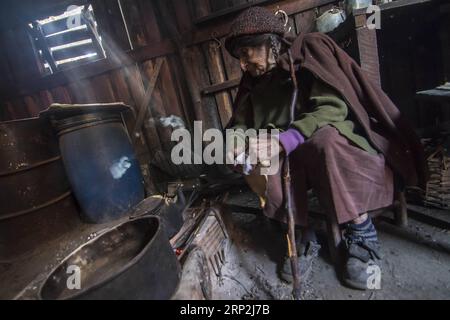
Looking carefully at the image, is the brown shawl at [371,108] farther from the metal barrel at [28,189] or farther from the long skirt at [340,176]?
the metal barrel at [28,189]

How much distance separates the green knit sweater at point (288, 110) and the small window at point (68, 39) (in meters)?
2.85

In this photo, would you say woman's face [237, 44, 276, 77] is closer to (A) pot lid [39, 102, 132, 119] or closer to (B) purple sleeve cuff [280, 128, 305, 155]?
(B) purple sleeve cuff [280, 128, 305, 155]

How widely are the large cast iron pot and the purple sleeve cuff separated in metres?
0.74

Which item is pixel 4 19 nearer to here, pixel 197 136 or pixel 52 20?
pixel 52 20

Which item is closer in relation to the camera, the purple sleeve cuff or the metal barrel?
the purple sleeve cuff

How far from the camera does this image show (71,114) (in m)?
2.60

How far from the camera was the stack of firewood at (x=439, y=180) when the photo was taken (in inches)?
73.4

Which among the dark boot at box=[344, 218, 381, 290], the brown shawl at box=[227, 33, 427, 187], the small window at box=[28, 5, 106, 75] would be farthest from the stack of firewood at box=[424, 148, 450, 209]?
the small window at box=[28, 5, 106, 75]

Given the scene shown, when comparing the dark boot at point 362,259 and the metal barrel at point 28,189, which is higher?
the metal barrel at point 28,189

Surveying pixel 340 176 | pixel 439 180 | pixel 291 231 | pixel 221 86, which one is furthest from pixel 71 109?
pixel 439 180

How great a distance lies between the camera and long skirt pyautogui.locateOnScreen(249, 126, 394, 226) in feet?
4.67

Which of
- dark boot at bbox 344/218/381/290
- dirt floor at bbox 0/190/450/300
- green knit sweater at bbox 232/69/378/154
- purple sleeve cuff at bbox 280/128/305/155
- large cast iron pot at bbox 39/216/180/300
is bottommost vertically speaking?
A: dirt floor at bbox 0/190/450/300

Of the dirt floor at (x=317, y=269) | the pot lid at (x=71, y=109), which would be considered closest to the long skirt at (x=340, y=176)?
the dirt floor at (x=317, y=269)
